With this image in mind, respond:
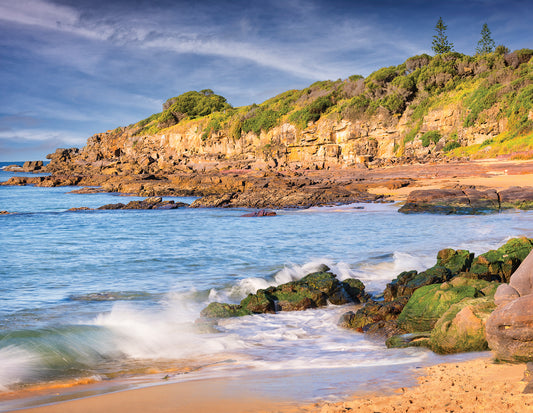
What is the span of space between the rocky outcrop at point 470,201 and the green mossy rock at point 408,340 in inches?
578

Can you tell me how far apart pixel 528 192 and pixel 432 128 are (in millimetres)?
20848

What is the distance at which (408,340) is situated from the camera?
5.02 meters

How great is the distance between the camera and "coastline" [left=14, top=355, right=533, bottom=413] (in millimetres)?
2967

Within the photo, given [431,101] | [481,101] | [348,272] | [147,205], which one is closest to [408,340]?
[348,272]

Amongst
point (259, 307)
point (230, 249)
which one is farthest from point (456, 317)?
point (230, 249)

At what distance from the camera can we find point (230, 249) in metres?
13.2

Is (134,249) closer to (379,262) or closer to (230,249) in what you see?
(230,249)

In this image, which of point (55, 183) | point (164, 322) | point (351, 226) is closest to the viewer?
point (164, 322)

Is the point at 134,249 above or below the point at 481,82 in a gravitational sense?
below

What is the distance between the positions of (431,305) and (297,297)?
2388mm

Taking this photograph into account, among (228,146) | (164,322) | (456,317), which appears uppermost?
(228,146)

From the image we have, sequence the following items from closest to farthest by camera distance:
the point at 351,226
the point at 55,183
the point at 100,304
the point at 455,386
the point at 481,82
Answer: the point at 455,386 → the point at 100,304 → the point at 351,226 → the point at 481,82 → the point at 55,183

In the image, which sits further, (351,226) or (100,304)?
(351,226)

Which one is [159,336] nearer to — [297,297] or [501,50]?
[297,297]
